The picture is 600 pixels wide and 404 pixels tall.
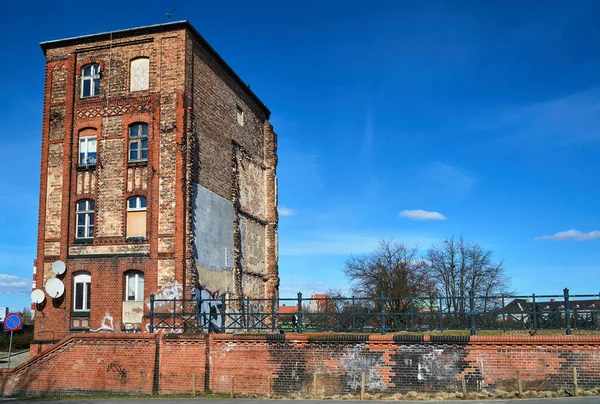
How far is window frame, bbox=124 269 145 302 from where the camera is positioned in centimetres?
2469

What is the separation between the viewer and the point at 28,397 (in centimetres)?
2097

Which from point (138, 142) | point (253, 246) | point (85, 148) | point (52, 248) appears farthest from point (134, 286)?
point (253, 246)

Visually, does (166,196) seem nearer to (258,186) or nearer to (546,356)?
(258,186)

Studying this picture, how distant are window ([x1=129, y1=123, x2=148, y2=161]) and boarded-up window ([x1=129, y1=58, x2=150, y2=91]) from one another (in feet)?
5.59

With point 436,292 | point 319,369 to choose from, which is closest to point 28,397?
point 319,369

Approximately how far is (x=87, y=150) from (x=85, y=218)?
3.01m

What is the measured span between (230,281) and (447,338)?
1365 centimetres

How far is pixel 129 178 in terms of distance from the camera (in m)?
25.8

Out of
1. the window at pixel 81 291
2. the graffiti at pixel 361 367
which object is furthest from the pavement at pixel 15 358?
the graffiti at pixel 361 367

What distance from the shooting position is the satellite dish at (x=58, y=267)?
25.2m

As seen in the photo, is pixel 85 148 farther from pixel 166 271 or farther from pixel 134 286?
pixel 166 271

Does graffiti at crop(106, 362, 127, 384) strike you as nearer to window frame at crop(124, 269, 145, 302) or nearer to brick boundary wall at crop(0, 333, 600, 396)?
brick boundary wall at crop(0, 333, 600, 396)

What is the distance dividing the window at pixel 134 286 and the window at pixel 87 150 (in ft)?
Result: 17.8

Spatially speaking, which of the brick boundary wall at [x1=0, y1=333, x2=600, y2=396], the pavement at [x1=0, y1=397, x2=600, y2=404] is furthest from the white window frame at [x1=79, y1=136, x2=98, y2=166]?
the pavement at [x1=0, y1=397, x2=600, y2=404]
